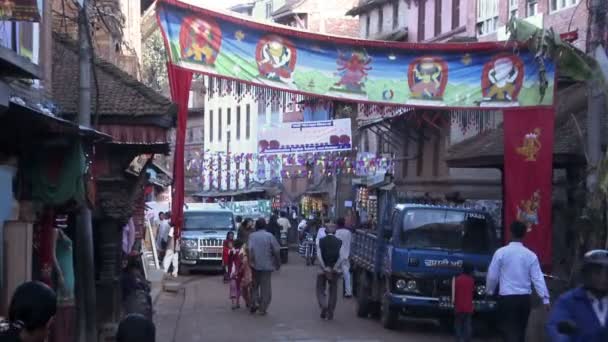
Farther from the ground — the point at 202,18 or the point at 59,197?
the point at 202,18

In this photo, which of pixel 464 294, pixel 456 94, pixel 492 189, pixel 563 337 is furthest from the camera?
pixel 492 189

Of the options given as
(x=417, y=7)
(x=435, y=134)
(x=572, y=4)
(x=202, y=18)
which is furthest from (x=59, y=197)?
(x=417, y=7)

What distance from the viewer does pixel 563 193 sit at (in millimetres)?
23359

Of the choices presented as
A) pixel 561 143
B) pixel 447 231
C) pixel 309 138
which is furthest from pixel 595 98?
pixel 309 138

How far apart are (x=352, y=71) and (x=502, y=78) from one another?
2.43 meters

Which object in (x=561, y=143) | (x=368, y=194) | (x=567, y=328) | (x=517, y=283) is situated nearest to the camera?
(x=567, y=328)

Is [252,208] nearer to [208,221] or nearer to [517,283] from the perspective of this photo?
[208,221]

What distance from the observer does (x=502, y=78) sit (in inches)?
687

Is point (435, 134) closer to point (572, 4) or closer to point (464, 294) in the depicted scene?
point (572, 4)

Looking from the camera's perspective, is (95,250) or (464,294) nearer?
(464,294)

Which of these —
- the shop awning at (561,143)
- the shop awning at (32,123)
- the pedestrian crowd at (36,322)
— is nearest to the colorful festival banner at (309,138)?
the shop awning at (561,143)

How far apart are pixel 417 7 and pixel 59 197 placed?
33.5 m

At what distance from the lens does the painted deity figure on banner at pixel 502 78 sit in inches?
684

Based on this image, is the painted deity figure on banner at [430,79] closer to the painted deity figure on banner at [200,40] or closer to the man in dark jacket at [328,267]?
the painted deity figure on banner at [200,40]
